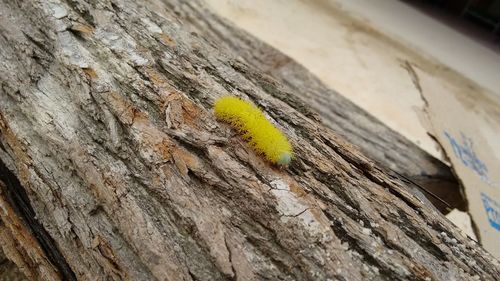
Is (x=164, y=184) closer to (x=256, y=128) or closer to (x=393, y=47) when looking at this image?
(x=256, y=128)

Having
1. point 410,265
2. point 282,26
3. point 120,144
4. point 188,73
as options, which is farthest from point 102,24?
point 282,26

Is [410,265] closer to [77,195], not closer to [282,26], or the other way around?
[77,195]

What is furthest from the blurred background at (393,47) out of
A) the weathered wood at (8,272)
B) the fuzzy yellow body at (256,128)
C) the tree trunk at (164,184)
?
the weathered wood at (8,272)

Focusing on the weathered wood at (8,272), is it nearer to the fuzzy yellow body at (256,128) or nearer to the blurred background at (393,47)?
the fuzzy yellow body at (256,128)

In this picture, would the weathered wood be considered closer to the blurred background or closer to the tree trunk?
the tree trunk

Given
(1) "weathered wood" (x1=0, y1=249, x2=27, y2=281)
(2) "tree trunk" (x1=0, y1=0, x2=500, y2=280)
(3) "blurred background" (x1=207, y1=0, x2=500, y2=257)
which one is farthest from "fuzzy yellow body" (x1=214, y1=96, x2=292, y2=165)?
(3) "blurred background" (x1=207, y1=0, x2=500, y2=257)

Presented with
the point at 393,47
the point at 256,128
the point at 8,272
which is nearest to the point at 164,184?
the point at 256,128

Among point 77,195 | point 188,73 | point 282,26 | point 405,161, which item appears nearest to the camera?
point 77,195
